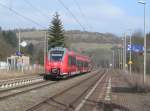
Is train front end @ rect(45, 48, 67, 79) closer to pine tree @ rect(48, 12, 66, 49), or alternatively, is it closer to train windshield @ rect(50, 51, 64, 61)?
train windshield @ rect(50, 51, 64, 61)

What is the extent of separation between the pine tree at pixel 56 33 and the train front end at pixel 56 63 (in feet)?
178

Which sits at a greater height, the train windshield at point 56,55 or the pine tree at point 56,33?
the pine tree at point 56,33

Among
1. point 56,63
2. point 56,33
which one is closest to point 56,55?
point 56,63

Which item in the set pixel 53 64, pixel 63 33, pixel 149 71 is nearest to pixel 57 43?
pixel 63 33

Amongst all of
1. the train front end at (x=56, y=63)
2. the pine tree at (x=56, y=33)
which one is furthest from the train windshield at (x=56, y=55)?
the pine tree at (x=56, y=33)

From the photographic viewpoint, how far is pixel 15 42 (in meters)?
155

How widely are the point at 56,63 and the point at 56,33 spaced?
5857 cm

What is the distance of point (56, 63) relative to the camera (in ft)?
162

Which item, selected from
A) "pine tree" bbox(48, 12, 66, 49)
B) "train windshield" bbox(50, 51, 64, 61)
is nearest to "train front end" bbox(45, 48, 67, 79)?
"train windshield" bbox(50, 51, 64, 61)

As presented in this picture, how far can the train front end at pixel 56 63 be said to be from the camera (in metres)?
49.1

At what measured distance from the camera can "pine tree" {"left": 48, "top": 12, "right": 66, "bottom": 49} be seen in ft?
347

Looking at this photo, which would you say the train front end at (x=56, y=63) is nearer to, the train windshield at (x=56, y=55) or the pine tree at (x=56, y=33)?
the train windshield at (x=56, y=55)

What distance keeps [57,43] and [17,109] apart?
286 ft

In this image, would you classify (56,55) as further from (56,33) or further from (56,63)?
(56,33)
